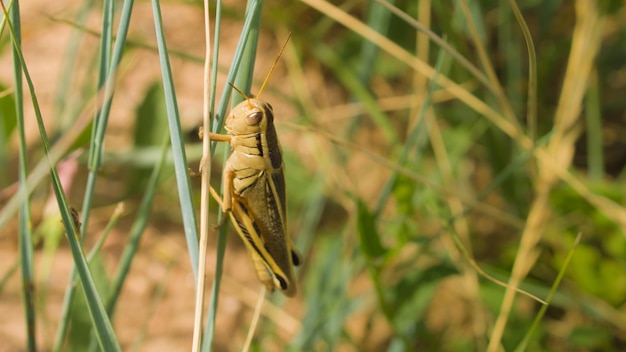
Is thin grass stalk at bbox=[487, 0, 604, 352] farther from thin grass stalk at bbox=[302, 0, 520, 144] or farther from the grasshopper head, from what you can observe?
the grasshopper head

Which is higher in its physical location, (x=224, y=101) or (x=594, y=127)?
(x=224, y=101)

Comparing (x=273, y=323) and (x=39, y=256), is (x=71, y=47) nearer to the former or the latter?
(x=39, y=256)

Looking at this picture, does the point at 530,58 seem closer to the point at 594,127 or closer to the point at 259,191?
the point at 259,191

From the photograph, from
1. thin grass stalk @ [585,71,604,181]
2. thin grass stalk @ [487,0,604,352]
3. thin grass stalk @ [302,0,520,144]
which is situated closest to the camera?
thin grass stalk @ [302,0,520,144]

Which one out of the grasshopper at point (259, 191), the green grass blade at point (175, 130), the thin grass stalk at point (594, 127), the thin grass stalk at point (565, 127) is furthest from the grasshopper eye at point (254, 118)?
the thin grass stalk at point (594, 127)

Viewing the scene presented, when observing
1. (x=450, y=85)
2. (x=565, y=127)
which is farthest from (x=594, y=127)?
(x=450, y=85)

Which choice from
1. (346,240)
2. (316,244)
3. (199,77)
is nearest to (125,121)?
(199,77)

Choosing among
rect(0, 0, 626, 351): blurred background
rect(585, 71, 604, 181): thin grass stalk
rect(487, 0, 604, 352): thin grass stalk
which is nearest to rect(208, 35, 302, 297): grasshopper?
rect(0, 0, 626, 351): blurred background

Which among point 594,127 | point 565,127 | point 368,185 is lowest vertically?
point 368,185
